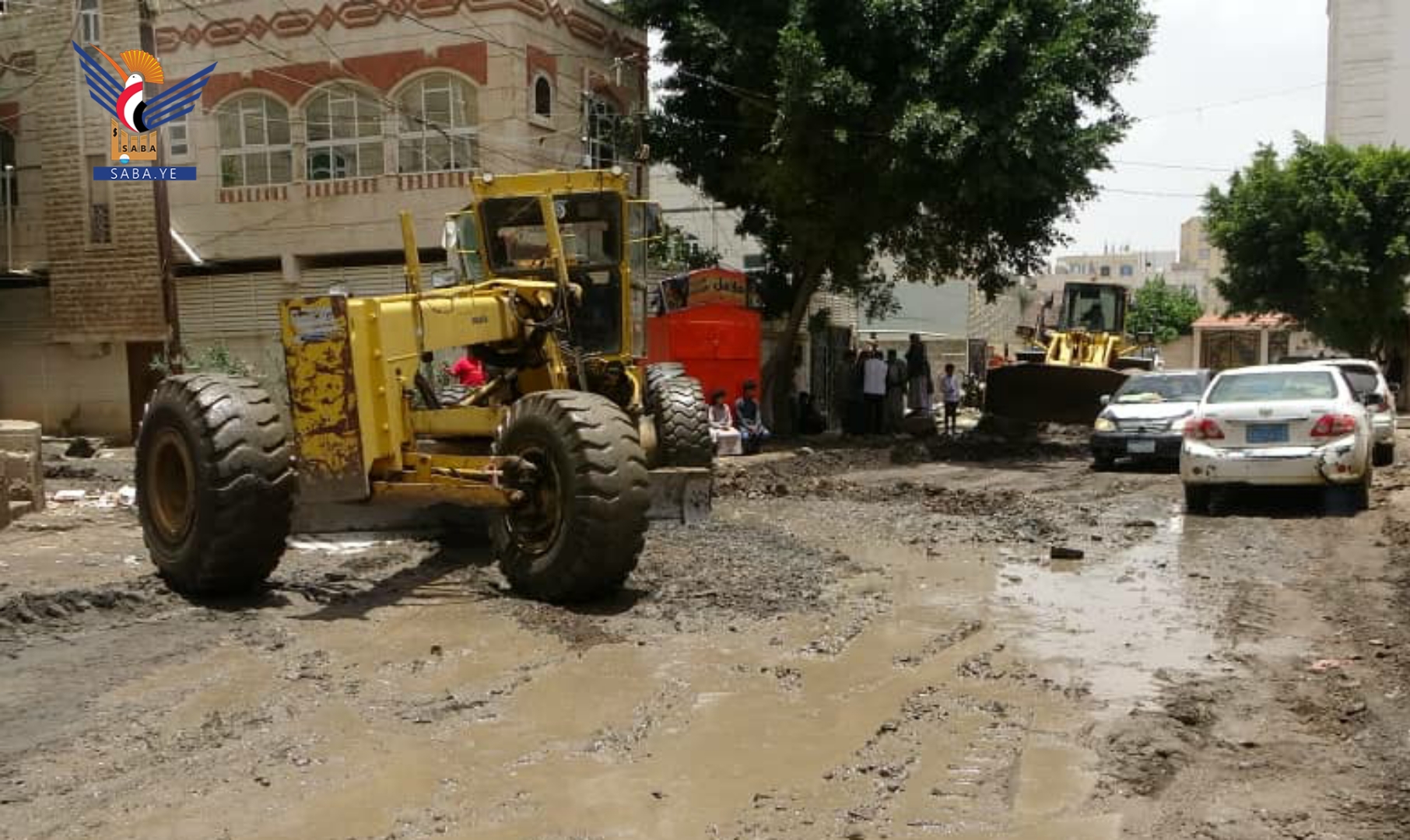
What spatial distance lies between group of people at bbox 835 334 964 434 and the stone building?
6.17 meters

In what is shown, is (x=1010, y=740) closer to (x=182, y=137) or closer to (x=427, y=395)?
(x=427, y=395)

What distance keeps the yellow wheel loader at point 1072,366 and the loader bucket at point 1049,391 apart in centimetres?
1

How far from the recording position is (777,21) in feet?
72.1

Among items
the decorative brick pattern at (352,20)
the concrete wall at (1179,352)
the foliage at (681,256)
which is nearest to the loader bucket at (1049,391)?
the foliage at (681,256)

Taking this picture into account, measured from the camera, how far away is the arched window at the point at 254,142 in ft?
76.3

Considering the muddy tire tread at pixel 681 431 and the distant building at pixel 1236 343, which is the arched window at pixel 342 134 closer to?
the muddy tire tread at pixel 681 431

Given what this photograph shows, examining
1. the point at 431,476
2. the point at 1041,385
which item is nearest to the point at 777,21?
the point at 1041,385

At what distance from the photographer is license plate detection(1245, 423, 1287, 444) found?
12.0 metres

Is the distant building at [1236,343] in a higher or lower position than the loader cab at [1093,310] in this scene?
lower

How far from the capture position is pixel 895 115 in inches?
805

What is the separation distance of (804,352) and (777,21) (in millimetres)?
9321

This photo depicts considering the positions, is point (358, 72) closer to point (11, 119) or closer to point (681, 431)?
point (11, 119)

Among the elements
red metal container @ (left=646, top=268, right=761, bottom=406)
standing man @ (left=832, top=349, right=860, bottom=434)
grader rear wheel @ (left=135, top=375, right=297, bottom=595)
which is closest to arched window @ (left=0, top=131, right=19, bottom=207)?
red metal container @ (left=646, top=268, right=761, bottom=406)

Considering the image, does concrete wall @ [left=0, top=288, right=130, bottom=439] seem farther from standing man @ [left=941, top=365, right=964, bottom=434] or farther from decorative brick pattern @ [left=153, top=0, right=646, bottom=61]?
standing man @ [left=941, top=365, right=964, bottom=434]
